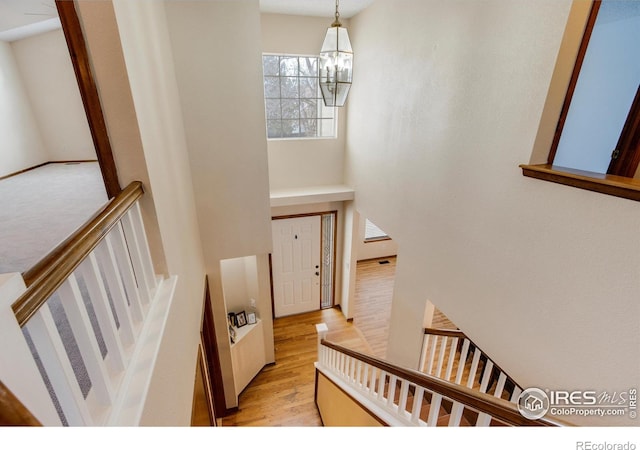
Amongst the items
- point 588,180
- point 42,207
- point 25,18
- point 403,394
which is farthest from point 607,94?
point 42,207

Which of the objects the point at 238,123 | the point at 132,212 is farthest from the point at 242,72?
the point at 132,212

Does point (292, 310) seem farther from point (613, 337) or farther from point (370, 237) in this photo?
point (613, 337)

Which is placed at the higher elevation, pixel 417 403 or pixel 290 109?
pixel 290 109

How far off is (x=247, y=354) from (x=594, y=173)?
395cm

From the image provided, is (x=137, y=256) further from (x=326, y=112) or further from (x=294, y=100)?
(x=326, y=112)

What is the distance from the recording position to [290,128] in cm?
447

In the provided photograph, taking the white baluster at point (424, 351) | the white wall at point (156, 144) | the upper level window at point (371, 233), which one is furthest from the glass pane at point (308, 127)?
the white baluster at point (424, 351)

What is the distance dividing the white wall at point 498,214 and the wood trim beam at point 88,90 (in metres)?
2.23

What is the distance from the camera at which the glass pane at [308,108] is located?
4.43 meters

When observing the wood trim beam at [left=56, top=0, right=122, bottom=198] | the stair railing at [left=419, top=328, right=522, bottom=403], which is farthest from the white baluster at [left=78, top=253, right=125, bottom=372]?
the stair railing at [left=419, top=328, right=522, bottom=403]

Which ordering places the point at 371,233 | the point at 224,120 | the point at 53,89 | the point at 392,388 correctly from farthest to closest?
1. the point at 371,233
2. the point at 224,120
3. the point at 392,388
4. the point at 53,89

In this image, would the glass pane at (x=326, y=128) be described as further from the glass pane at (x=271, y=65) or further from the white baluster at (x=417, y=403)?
the white baluster at (x=417, y=403)

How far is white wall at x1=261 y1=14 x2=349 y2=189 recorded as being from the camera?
3.87 metres

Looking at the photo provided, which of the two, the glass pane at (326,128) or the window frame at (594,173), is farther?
the glass pane at (326,128)
